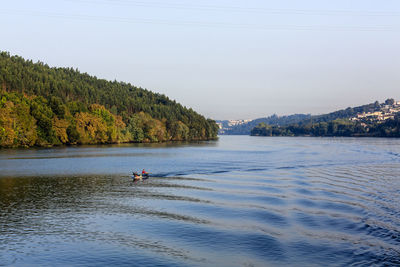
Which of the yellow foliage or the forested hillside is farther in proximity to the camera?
the yellow foliage

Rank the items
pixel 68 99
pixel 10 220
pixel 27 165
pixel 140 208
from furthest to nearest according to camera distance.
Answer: pixel 68 99
pixel 27 165
pixel 140 208
pixel 10 220

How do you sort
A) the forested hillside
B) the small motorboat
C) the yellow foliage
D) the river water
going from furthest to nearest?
1. the yellow foliage
2. the forested hillside
3. the small motorboat
4. the river water

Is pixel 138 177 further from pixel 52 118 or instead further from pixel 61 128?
pixel 52 118

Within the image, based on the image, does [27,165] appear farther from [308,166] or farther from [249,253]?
[249,253]

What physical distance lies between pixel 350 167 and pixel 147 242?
168 ft

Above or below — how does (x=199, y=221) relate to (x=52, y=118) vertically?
below

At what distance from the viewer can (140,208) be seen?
3300 cm

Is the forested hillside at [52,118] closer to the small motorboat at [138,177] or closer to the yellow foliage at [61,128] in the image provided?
the yellow foliage at [61,128]

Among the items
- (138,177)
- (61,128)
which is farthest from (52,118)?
(138,177)

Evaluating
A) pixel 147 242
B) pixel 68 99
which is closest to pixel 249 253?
pixel 147 242

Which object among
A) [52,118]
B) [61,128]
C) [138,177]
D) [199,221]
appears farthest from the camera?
[61,128]

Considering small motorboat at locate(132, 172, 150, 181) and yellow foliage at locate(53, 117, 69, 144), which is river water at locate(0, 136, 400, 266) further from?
yellow foliage at locate(53, 117, 69, 144)

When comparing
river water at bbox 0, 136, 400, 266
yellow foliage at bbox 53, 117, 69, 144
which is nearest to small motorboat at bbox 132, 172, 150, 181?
river water at bbox 0, 136, 400, 266

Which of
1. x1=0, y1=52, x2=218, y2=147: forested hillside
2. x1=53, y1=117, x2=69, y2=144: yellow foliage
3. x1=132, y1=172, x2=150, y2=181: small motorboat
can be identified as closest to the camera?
x1=132, y1=172, x2=150, y2=181: small motorboat
